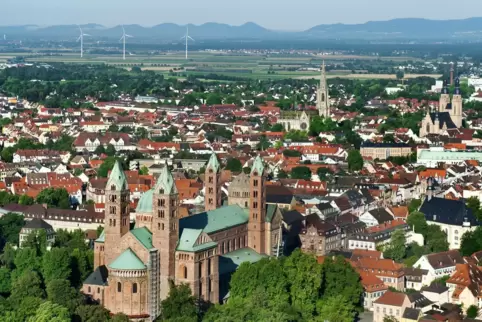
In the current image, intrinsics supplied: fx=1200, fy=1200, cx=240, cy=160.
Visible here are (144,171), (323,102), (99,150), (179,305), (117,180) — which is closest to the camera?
(179,305)

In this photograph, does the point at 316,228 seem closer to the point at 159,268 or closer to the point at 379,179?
the point at 159,268

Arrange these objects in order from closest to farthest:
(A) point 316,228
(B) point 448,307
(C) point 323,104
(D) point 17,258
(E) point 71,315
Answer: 1. (E) point 71,315
2. (B) point 448,307
3. (D) point 17,258
4. (A) point 316,228
5. (C) point 323,104

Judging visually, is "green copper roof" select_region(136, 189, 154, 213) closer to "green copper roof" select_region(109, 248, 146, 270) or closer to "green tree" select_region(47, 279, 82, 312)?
"green copper roof" select_region(109, 248, 146, 270)

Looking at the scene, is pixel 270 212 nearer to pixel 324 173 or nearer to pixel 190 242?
pixel 190 242

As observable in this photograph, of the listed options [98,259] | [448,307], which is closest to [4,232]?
→ [98,259]

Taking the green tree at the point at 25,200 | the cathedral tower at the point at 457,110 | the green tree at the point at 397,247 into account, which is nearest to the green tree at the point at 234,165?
the green tree at the point at 25,200

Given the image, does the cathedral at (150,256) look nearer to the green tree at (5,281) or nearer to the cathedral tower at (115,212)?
the cathedral tower at (115,212)

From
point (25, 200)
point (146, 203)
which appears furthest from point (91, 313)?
point (25, 200)
